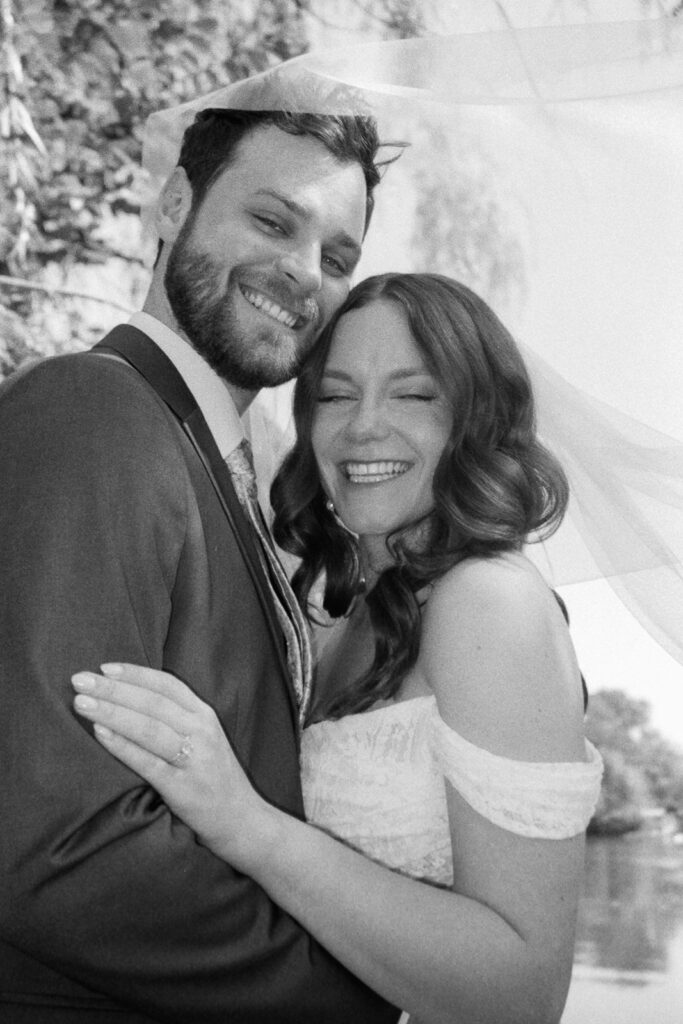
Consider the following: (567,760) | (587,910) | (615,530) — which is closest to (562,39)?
(615,530)

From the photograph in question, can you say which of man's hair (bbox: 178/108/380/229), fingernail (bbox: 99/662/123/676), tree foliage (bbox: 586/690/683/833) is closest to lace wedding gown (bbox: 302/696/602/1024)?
fingernail (bbox: 99/662/123/676)

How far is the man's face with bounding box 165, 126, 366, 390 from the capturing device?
2092mm

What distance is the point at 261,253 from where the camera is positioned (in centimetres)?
211

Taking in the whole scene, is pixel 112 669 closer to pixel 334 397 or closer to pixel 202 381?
pixel 202 381

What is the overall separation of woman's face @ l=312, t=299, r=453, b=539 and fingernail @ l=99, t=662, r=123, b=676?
82 cm

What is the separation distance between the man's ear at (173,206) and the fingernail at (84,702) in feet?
3.47

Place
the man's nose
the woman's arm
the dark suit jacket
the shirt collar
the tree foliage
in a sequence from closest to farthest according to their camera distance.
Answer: the dark suit jacket, the woman's arm, the shirt collar, the man's nose, the tree foliage

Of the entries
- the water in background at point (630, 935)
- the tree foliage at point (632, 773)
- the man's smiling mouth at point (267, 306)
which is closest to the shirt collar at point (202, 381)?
the man's smiling mouth at point (267, 306)

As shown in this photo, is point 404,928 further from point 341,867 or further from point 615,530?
point 615,530

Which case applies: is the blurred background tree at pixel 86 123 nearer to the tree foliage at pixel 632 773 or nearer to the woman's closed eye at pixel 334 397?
the woman's closed eye at pixel 334 397

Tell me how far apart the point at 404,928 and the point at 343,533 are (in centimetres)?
100

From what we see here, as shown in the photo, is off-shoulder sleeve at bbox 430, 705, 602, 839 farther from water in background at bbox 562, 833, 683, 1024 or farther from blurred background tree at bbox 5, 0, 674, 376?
water in background at bbox 562, 833, 683, 1024

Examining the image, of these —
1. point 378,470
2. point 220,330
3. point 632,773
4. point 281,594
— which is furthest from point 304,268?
point 632,773

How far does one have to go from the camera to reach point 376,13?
207 cm
